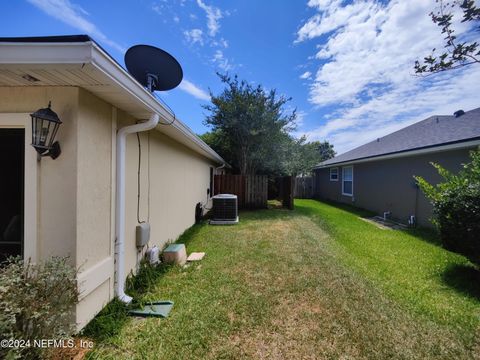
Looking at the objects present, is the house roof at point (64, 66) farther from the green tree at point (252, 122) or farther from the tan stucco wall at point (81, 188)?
the green tree at point (252, 122)

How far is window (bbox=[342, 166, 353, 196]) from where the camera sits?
13413mm

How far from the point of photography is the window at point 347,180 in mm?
13413

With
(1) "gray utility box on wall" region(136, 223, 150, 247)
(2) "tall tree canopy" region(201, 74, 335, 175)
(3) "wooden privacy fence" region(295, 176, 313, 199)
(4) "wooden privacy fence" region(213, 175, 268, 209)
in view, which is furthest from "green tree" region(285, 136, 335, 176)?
(1) "gray utility box on wall" region(136, 223, 150, 247)

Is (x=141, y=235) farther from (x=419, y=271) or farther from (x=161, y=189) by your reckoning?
(x=419, y=271)

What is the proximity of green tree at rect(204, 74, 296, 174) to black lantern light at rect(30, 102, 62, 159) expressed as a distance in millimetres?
10228

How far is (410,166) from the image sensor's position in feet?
27.2

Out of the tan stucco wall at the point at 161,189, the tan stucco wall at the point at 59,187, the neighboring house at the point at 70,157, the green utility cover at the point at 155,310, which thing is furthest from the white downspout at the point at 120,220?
the tan stucco wall at the point at 59,187

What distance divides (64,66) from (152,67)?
Result: 2.47 metres

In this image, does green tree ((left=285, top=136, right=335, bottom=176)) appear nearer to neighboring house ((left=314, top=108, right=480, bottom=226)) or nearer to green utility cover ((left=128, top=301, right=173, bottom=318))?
neighboring house ((left=314, top=108, right=480, bottom=226))

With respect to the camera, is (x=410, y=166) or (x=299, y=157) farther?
(x=299, y=157)

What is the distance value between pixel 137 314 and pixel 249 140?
10754 mm

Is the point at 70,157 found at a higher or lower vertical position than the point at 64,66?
lower

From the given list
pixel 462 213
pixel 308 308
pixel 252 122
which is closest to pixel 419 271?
pixel 462 213

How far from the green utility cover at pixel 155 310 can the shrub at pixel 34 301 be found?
0.75 meters
